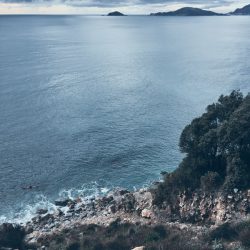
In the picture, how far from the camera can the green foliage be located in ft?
204

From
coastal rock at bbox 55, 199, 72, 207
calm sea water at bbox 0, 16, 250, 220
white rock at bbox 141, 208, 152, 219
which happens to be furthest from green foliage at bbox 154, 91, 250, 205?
coastal rock at bbox 55, 199, 72, 207

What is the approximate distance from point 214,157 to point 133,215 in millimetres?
14955

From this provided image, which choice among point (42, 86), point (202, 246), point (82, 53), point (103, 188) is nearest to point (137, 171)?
point (103, 188)

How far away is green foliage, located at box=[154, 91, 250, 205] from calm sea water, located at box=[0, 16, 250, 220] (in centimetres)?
1331

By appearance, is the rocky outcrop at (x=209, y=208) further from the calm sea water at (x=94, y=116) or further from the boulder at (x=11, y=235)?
the boulder at (x=11, y=235)

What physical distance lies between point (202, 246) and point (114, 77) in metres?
105

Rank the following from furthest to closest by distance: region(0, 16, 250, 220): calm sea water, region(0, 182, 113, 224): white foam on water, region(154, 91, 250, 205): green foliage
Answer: region(0, 16, 250, 220): calm sea water
region(0, 182, 113, 224): white foam on water
region(154, 91, 250, 205): green foliage

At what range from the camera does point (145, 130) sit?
99.8m

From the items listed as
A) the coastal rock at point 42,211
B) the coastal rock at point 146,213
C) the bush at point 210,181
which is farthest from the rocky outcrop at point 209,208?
the coastal rock at point 42,211

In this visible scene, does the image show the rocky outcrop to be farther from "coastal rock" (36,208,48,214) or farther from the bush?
"coastal rock" (36,208,48,214)

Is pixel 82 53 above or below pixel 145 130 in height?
above

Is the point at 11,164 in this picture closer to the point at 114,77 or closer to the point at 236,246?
the point at 236,246

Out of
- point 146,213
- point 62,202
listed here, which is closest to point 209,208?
point 146,213

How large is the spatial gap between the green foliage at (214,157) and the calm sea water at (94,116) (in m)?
13.3
